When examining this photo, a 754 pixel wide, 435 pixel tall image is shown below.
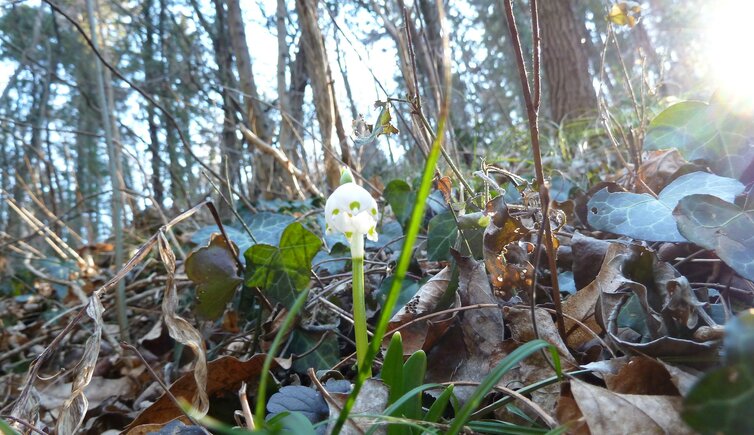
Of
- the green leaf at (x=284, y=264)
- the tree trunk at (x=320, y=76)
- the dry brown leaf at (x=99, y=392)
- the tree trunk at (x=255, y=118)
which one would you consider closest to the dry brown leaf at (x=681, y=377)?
the green leaf at (x=284, y=264)

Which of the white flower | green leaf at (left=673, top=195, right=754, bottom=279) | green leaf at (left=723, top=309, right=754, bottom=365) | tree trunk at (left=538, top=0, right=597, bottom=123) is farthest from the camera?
tree trunk at (left=538, top=0, right=597, bottom=123)

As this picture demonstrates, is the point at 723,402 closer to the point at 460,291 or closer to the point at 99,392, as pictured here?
the point at 460,291

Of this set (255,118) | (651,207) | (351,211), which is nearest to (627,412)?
(351,211)

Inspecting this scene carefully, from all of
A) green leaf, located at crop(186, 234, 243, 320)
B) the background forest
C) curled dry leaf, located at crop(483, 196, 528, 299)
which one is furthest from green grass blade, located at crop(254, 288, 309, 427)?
green leaf, located at crop(186, 234, 243, 320)

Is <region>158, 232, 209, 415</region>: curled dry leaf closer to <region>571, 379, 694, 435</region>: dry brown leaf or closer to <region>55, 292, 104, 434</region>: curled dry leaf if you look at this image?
<region>55, 292, 104, 434</region>: curled dry leaf

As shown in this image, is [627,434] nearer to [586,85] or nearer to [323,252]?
[323,252]
